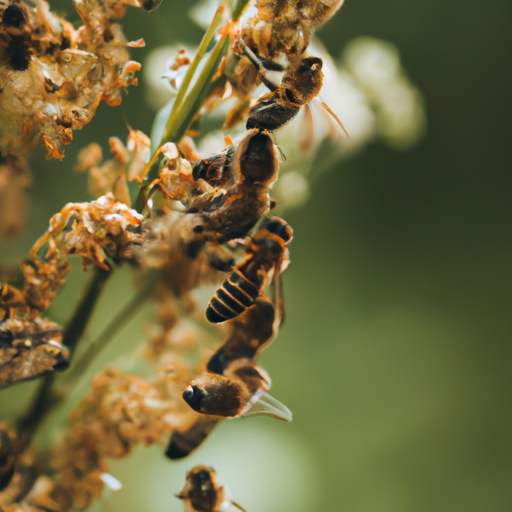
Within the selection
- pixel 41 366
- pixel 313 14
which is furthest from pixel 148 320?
pixel 313 14

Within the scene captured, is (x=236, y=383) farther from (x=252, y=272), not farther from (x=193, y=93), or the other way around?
(x=193, y=93)

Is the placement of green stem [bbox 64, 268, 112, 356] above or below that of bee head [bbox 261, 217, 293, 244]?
below

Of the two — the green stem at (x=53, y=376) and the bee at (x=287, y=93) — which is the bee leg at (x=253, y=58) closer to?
the bee at (x=287, y=93)

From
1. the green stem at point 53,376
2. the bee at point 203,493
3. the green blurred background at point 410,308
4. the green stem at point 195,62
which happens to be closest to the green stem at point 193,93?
the green stem at point 195,62

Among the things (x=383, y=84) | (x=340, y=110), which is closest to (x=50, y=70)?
(x=340, y=110)

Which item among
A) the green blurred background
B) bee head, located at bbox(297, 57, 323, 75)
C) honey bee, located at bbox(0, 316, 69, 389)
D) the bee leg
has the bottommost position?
the green blurred background

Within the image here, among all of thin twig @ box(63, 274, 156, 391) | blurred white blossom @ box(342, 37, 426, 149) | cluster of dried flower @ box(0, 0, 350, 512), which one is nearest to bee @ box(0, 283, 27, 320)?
cluster of dried flower @ box(0, 0, 350, 512)

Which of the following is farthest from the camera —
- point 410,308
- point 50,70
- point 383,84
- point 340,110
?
point 410,308

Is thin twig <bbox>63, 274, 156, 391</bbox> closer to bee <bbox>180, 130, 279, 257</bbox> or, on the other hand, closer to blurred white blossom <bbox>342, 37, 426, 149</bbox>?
bee <bbox>180, 130, 279, 257</bbox>
